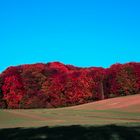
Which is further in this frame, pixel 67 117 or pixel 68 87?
pixel 68 87

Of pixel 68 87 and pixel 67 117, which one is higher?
pixel 68 87

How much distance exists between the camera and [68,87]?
9900 cm

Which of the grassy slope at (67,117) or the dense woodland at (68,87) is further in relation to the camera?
the dense woodland at (68,87)

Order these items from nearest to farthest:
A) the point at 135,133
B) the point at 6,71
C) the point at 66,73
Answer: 1. the point at 135,133
2. the point at 66,73
3. the point at 6,71

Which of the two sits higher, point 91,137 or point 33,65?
point 33,65

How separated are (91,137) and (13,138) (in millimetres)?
3361

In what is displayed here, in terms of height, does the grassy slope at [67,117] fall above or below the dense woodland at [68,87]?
below

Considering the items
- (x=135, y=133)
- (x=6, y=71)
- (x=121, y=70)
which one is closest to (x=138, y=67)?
(x=121, y=70)

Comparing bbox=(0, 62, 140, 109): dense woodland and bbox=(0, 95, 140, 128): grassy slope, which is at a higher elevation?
bbox=(0, 62, 140, 109): dense woodland

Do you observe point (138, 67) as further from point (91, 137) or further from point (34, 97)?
point (91, 137)

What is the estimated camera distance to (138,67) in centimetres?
10025

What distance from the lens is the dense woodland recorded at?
9781cm

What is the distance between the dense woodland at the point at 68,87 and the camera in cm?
9781

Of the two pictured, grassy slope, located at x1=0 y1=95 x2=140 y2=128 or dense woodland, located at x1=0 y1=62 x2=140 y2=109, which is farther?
dense woodland, located at x1=0 y1=62 x2=140 y2=109
